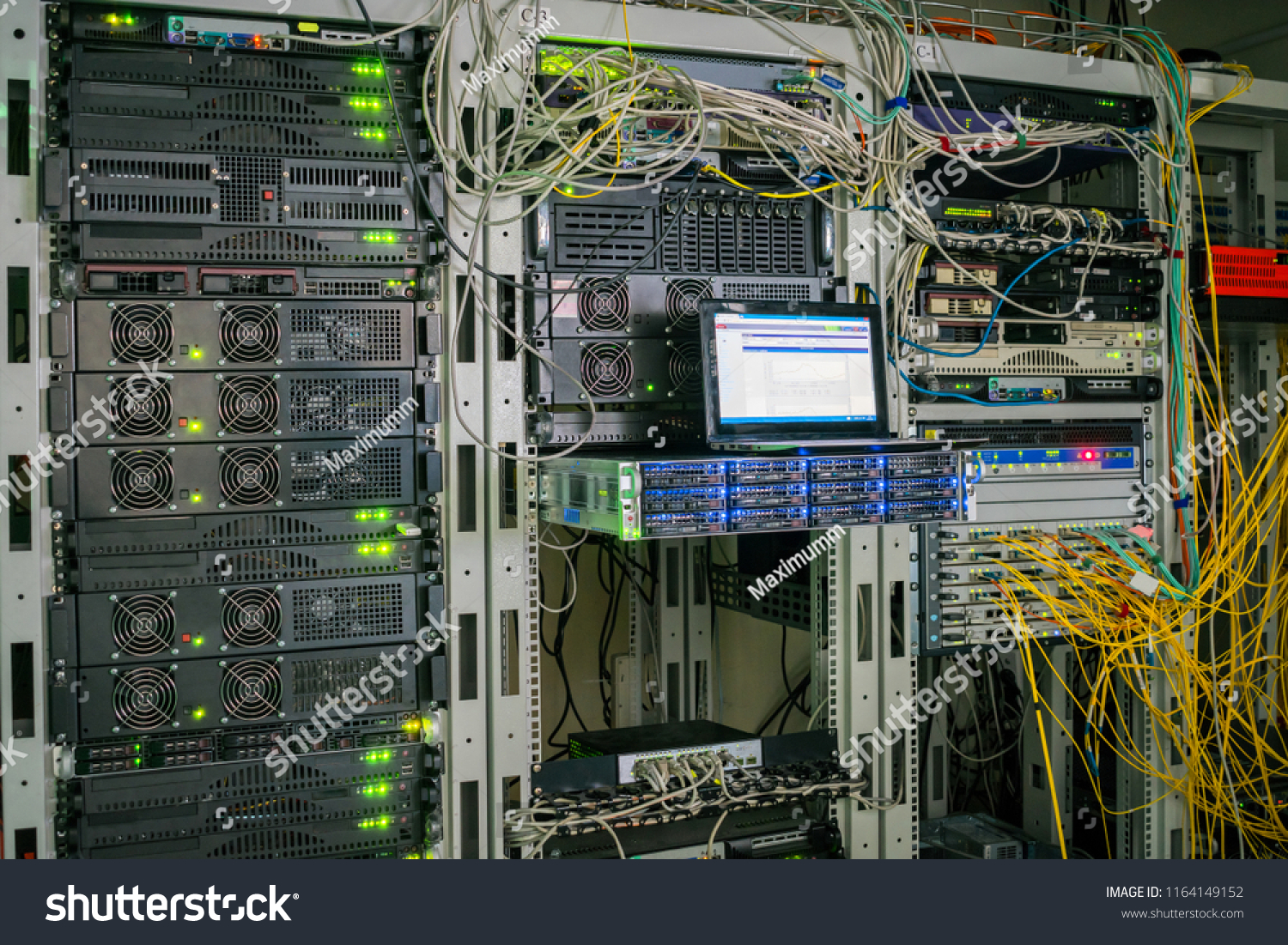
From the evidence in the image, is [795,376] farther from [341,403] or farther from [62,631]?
[62,631]

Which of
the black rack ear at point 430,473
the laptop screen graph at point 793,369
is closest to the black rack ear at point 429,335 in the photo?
the black rack ear at point 430,473

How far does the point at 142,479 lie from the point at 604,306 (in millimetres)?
1041

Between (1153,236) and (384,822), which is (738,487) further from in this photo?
(1153,236)

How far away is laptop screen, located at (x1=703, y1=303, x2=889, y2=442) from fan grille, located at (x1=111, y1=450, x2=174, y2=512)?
112cm

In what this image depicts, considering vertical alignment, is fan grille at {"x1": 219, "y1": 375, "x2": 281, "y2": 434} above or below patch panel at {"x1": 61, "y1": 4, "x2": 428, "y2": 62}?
below

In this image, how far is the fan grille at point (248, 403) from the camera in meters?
2.17

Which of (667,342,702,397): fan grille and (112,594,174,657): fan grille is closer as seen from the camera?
(112,594,174,657): fan grille

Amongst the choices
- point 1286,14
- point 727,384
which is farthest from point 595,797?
point 1286,14

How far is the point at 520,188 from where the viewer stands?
88.6 inches

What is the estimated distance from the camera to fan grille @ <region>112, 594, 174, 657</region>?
211cm

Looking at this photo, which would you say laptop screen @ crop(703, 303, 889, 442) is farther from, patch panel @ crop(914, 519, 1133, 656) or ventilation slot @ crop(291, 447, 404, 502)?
ventilation slot @ crop(291, 447, 404, 502)

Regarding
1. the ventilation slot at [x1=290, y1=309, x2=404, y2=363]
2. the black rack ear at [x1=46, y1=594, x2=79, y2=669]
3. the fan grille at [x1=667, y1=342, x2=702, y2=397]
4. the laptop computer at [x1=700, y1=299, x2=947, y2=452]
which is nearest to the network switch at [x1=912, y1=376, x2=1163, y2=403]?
the laptop computer at [x1=700, y1=299, x2=947, y2=452]

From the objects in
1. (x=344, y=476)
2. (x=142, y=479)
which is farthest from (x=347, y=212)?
(x=142, y=479)

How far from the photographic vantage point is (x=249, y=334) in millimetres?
2180
